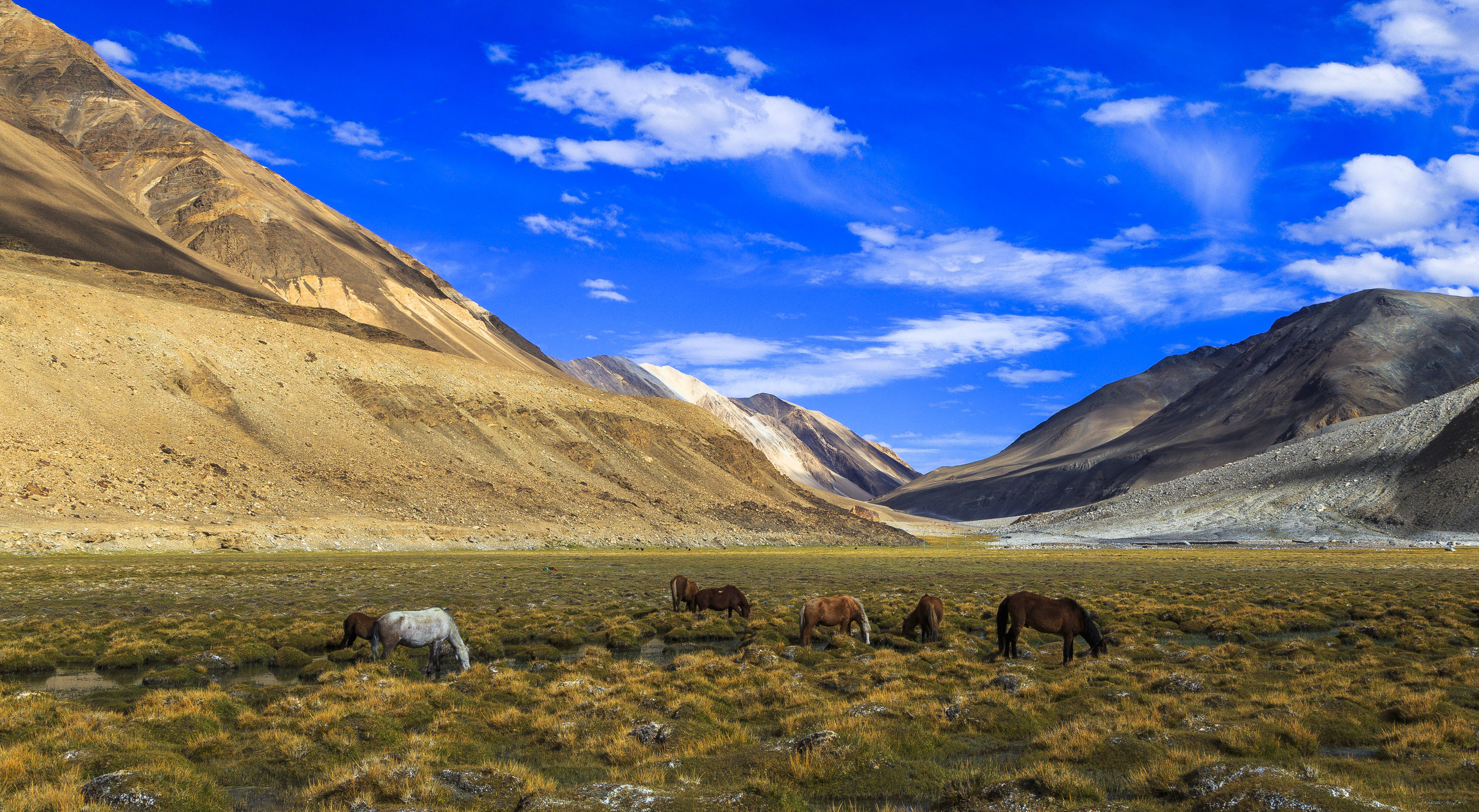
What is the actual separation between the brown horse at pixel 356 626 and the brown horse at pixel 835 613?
1026 centimetres

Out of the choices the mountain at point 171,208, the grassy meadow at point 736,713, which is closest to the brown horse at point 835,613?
the grassy meadow at point 736,713

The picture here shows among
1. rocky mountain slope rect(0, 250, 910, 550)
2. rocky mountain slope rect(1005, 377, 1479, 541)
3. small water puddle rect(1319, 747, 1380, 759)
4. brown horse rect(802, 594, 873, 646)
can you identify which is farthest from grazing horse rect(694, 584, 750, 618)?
rocky mountain slope rect(1005, 377, 1479, 541)

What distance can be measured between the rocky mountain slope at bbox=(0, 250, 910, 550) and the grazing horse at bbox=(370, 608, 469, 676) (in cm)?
5361

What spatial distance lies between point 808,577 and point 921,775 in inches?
1458

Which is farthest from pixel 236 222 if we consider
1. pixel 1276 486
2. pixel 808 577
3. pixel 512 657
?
pixel 1276 486

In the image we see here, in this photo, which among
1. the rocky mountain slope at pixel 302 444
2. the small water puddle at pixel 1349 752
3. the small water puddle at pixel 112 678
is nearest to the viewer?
the small water puddle at pixel 1349 752

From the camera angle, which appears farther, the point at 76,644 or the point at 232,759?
the point at 76,644

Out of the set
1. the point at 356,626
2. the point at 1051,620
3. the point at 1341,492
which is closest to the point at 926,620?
the point at 1051,620

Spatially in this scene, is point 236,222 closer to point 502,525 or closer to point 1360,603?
point 502,525

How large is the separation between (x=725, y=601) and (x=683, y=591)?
2299 millimetres

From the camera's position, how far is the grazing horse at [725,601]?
25.6 metres

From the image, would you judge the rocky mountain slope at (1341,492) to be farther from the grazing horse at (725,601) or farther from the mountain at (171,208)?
the mountain at (171,208)

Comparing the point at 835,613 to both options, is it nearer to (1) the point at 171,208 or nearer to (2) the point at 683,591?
(2) the point at 683,591

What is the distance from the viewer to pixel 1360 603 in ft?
93.0
